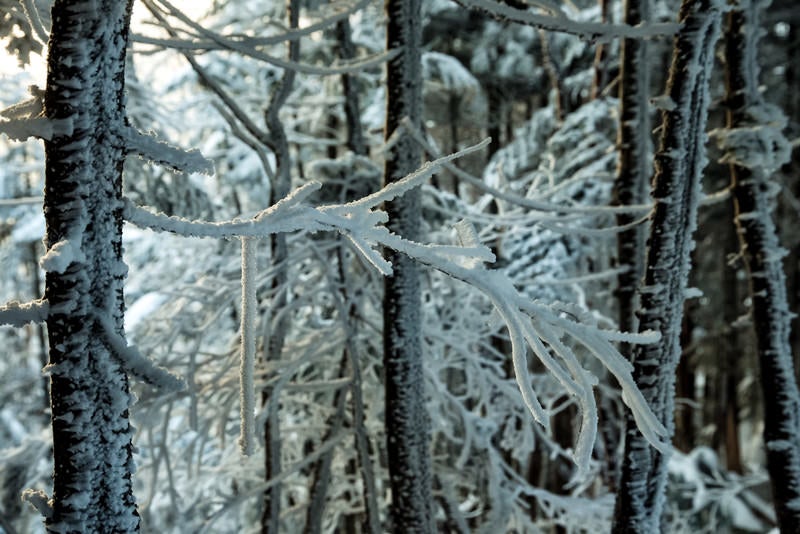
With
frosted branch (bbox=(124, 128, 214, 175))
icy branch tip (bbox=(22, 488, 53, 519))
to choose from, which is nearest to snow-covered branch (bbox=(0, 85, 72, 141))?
frosted branch (bbox=(124, 128, 214, 175))

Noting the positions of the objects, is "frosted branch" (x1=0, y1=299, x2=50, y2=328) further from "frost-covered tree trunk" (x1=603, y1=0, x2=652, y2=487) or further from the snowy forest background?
"frost-covered tree trunk" (x1=603, y1=0, x2=652, y2=487)

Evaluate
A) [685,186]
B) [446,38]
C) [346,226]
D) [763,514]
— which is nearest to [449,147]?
[446,38]

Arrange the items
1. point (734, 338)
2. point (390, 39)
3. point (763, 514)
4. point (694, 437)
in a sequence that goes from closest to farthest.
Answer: point (390, 39)
point (763, 514)
point (734, 338)
point (694, 437)

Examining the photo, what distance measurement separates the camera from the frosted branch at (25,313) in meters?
1.56

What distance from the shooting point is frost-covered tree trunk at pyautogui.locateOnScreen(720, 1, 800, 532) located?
4156 millimetres

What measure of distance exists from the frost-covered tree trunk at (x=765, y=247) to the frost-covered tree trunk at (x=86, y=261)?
12.3 ft

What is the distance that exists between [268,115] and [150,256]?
4097 millimetres

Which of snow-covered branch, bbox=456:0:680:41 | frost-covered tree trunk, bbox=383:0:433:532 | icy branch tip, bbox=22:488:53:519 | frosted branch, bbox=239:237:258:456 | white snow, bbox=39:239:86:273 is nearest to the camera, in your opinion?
white snow, bbox=39:239:86:273

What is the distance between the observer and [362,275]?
577cm

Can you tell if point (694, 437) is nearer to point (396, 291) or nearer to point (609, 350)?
point (396, 291)

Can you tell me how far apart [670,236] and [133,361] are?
89.5 inches

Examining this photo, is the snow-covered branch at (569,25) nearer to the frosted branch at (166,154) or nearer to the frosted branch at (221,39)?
the frosted branch at (221,39)

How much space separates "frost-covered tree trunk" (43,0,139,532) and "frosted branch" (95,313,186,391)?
1 cm

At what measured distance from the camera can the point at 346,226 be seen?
1570 mm
